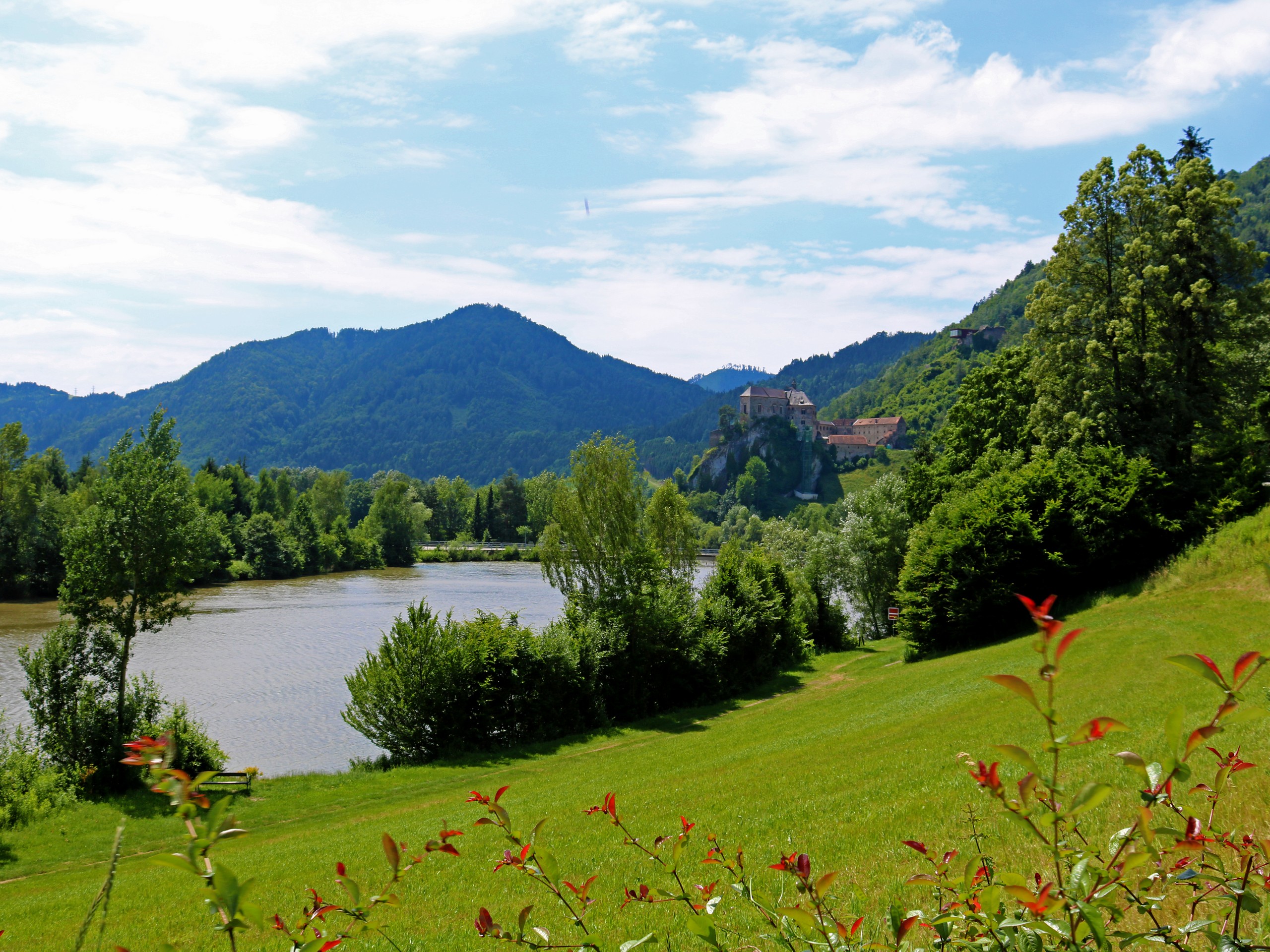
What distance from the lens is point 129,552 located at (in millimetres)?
21891

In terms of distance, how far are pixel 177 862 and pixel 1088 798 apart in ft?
6.48

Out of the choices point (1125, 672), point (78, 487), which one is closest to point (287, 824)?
point (1125, 672)

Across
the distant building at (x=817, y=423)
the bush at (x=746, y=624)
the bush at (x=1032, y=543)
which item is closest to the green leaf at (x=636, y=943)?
the bush at (x=1032, y=543)

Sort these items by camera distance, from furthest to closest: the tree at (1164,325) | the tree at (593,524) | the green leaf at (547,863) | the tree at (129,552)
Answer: the tree at (593,524) < the tree at (1164,325) < the tree at (129,552) < the green leaf at (547,863)

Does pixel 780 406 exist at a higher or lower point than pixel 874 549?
higher

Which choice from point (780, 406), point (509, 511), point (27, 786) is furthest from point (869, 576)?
point (780, 406)

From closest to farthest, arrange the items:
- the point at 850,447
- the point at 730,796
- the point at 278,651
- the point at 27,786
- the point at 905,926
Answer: the point at 905,926 < the point at 730,796 < the point at 27,786 < the point at 278,651 < the point at 850,447

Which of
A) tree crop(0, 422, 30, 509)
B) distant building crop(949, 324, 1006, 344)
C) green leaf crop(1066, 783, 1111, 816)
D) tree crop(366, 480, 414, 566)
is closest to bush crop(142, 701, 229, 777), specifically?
green leaf crop(1066, 783, 1111, 816)

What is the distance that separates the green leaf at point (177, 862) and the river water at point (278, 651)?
26.0 meters

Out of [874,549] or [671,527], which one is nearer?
[671,527]

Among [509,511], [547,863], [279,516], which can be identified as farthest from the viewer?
[509,511]

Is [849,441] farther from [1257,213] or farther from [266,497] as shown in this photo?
[266,497]

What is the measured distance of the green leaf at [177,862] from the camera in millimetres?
1693

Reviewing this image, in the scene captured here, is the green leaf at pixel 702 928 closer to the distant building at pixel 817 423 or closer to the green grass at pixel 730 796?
the green grass at pixel 730 796
